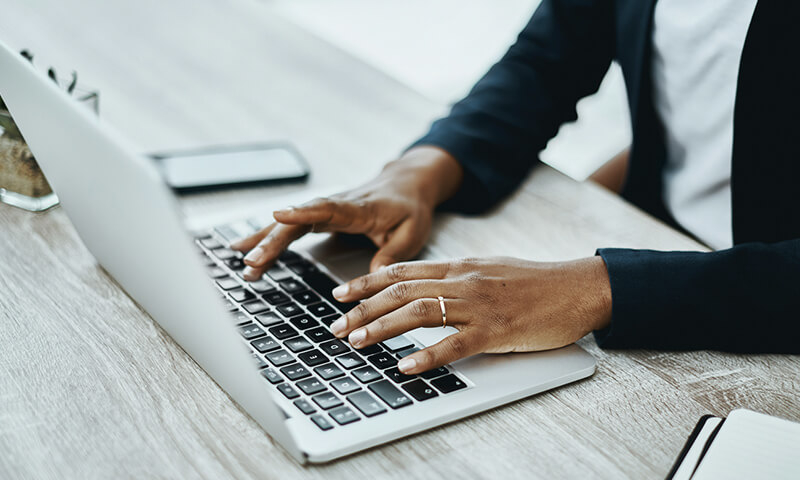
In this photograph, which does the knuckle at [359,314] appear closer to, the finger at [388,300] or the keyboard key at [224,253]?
the finger at [388,300]

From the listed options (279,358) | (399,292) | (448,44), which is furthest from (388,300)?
(448,44)

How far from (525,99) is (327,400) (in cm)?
63

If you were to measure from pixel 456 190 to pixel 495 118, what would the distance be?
0.13 metres

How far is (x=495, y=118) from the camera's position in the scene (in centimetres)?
105

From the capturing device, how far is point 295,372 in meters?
0.62

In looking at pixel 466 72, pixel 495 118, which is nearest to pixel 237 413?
pixel 495 118

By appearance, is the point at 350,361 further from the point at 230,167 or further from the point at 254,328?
the point at 230,167

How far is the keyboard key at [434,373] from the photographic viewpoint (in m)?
0.64

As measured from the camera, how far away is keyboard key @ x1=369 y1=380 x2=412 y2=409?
0.60m

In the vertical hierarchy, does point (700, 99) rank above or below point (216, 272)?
above

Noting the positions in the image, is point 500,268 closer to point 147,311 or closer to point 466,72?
point 147,311

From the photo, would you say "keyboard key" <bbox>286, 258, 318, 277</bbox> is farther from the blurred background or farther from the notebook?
the blurred background

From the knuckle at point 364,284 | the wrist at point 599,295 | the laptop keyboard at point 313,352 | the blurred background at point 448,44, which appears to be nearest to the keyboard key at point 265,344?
the laptop keyboard at point 313,352

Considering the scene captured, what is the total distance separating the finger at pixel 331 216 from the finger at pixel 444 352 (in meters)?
0.23
